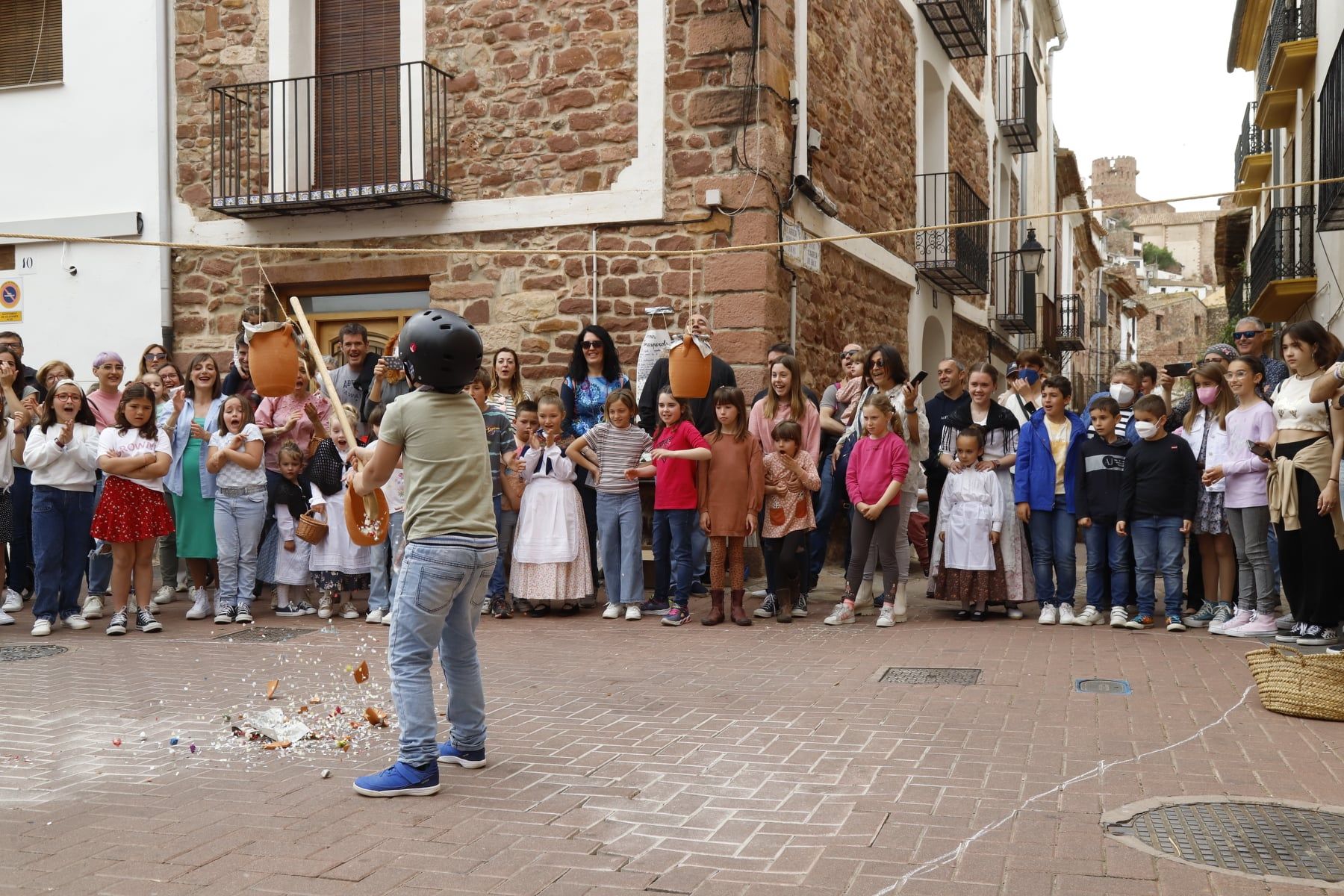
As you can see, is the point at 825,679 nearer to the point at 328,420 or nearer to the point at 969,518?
the point at 969,518

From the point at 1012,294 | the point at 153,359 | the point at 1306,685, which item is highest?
the point at 1012,294

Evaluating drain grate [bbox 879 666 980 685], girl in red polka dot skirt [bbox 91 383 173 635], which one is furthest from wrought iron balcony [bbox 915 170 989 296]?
girl in red polka dot skirt [bbox 91 383 173 635]

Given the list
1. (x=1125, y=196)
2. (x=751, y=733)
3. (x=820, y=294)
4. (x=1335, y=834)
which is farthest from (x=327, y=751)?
(x=1125, y=196)

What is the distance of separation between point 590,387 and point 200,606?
3.39m

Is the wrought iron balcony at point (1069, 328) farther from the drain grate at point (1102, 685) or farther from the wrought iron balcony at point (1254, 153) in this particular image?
the drain grate at point (1102, 685)

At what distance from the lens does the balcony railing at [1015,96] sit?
21.4 meters

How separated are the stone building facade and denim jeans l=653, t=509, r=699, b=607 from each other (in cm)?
200

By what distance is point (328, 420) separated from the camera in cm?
997

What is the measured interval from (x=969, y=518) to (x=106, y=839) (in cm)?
629

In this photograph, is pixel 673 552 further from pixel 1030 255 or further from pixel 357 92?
pixel 1030 255

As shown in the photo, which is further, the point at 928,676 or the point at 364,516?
the point at 928,676

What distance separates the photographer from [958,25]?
16562 millimetres

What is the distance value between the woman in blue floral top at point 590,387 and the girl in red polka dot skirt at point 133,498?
118 inches

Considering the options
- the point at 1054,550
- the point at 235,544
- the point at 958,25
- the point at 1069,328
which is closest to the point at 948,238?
the point at 958,25
